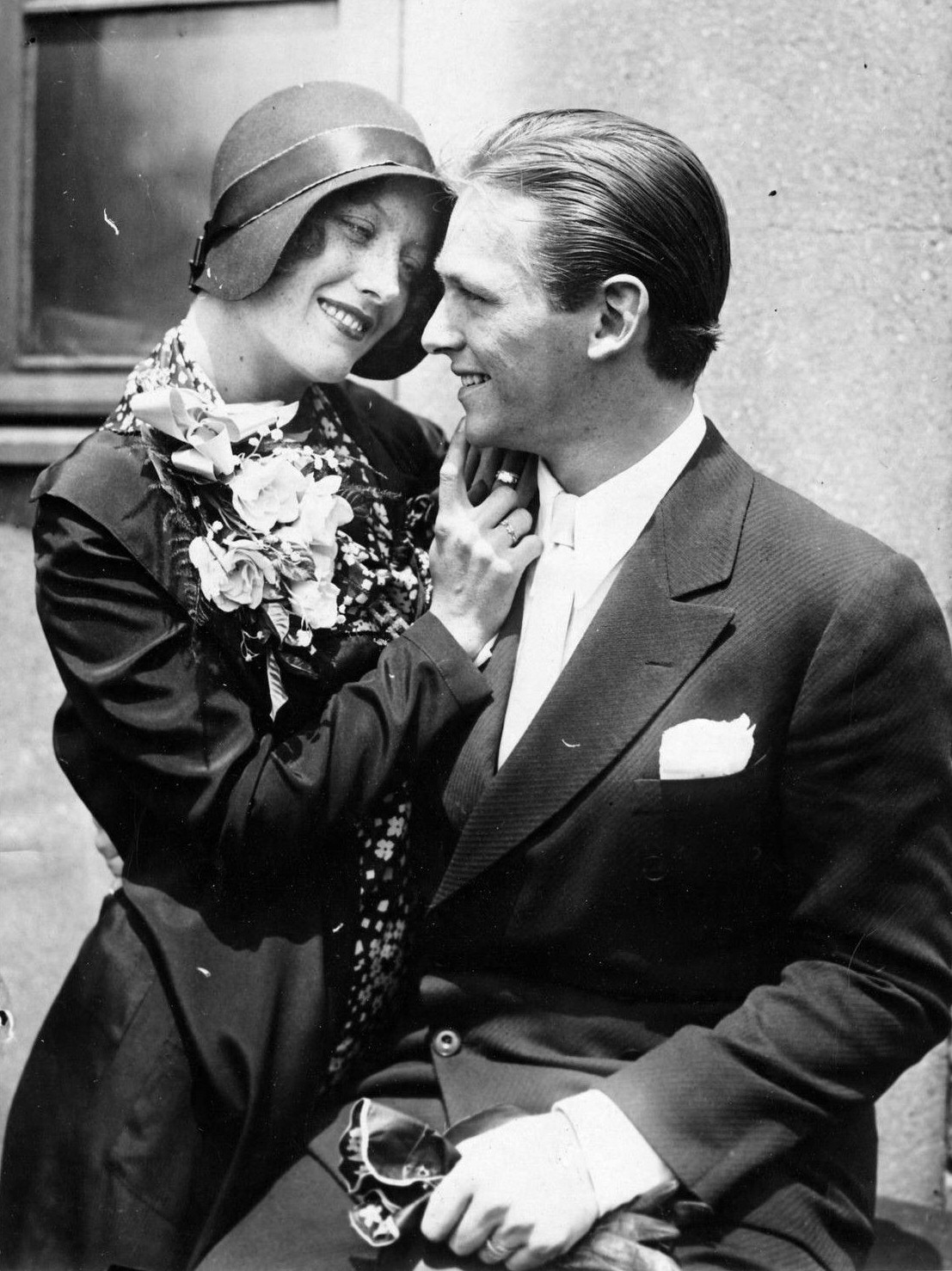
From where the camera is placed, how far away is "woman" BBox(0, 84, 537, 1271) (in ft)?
8.46

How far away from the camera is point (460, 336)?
108 inches

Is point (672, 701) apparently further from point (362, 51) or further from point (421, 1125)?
point (362, 51)

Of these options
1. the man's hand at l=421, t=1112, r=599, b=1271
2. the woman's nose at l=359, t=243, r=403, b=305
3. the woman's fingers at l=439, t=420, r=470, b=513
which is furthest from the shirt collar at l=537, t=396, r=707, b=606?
the man's hand at l=421, t=1112, r=599, b=1271

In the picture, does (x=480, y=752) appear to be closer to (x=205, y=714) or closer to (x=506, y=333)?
(x=205, y=714)

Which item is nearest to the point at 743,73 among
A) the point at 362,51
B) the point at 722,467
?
the point at 362,51

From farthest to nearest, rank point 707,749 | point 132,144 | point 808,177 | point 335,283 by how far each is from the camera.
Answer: point 132,144 < point 808,177 < point 335,283 < point 707,749

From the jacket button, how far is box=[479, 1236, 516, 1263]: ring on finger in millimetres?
376

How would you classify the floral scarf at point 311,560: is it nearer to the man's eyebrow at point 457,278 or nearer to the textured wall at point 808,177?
the man's eyebrow at point 457,278

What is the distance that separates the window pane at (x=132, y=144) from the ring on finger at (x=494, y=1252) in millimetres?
2771

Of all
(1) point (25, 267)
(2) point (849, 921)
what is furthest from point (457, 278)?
(1) point (25, 267)

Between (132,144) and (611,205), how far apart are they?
2067mm

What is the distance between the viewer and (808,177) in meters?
3.42

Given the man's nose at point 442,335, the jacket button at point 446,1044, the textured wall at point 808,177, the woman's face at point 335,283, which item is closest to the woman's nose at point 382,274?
the woman's face at point 335,283

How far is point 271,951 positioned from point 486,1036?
0.44 meters
